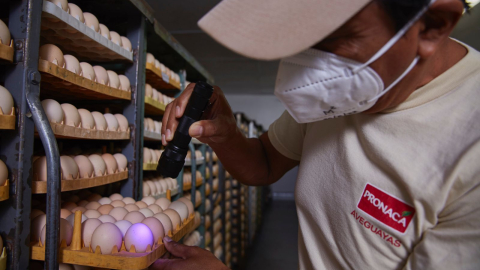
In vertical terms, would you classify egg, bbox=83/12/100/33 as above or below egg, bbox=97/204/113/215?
above

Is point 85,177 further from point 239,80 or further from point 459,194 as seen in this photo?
point 239,80

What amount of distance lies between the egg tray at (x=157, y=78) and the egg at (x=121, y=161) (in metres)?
0.61

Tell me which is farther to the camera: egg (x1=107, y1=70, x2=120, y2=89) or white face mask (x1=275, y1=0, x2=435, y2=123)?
egg (x1=107, y1=70, x2=120, y2=89)

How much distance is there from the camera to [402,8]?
0.61 m

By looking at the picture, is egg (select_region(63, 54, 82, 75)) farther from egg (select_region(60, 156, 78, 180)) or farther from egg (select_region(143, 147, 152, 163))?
egg (select_region(143, 147, 152, 163))

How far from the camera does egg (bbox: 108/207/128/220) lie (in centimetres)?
117

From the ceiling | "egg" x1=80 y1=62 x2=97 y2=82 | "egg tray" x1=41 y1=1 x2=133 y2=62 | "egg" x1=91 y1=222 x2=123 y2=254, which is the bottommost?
"egg" x1=91 y1=222 x2=123 y2=254

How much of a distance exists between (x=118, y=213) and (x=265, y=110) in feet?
28.7

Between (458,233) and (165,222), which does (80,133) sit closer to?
(165,222)

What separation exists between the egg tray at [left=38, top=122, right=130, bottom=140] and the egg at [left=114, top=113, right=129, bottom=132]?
2cm

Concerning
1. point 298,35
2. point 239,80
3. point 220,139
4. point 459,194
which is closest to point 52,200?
point 220,139

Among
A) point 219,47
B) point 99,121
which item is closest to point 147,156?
point 99,121

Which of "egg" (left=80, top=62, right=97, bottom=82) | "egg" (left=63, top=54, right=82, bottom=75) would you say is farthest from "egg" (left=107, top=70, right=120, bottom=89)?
"egg" (left=63, top=54, right=82, bottom=75)

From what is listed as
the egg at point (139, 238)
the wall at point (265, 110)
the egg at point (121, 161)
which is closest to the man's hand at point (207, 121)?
the egg at point (139, 238)
